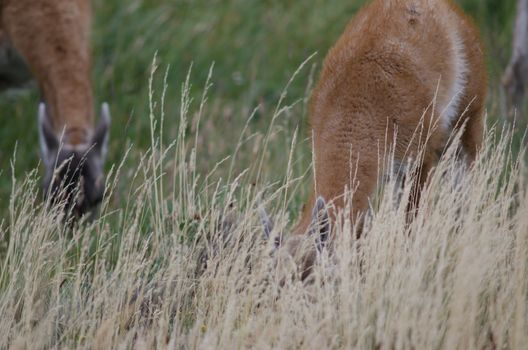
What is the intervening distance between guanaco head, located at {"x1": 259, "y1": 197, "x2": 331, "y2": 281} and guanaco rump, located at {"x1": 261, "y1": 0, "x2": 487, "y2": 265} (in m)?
0.14

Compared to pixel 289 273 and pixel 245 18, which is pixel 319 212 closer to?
pixel 289 273

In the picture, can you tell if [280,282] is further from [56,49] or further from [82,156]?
[56,49]

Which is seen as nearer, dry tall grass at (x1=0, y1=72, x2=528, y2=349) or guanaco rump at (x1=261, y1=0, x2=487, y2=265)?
dry tall grass at (x1=0, y1=72, x2=528, y2=349)

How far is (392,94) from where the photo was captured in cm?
680

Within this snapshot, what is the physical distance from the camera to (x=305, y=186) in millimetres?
8062

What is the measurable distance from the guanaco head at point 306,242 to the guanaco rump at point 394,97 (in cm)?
14

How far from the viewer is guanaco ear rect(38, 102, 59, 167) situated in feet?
28.6

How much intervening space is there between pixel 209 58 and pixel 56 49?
3.12 metres

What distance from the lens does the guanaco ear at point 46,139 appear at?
28.6 ft

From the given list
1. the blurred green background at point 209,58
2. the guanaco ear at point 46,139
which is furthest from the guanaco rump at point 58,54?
the blurred green background at point 209,58

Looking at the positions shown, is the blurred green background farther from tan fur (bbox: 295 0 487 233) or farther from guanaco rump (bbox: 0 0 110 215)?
tan fur (bbox: 295 0 487 233)

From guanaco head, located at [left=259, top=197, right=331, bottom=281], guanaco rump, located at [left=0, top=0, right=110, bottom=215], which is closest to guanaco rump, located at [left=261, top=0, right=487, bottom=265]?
guanaco head, located at [left=259, top=197, right=331, bottom=281]

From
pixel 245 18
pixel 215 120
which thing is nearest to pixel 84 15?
pixel 215 120

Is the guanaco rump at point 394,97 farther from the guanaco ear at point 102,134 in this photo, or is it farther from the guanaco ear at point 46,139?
the guanaco ear at point 46,139
